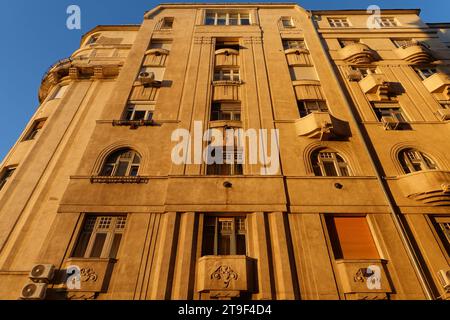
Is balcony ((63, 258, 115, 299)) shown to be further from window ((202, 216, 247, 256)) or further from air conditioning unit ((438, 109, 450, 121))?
air conditioning unit ((438, 109, 450, 121))

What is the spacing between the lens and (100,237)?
10.1 metres

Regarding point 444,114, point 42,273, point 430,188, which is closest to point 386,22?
point 444,114

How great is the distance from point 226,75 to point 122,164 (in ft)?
30.6

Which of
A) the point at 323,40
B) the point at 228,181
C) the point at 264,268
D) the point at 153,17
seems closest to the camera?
the point at 264,268

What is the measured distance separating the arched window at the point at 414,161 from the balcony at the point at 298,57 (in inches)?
339

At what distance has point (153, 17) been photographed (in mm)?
22328

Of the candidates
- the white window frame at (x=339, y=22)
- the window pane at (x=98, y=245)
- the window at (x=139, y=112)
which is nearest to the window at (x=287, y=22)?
the white window frame at (x=339, y=22)

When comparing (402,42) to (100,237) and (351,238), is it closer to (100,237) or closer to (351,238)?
(351,238)

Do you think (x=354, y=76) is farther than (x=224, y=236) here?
Yes

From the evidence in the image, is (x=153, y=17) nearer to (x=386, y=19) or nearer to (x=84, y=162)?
(x=84, y=162)

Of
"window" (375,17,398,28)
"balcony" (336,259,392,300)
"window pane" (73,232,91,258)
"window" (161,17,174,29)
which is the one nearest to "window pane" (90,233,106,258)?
"window pane" (73,232,91,258)

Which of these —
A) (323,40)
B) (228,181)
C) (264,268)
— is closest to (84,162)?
(228,181)

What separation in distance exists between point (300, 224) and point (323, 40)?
16.6 metres

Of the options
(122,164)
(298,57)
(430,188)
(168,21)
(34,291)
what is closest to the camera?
(34,291)
